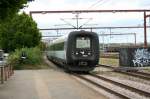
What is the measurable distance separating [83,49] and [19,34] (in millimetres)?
24182

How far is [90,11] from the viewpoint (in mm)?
61875

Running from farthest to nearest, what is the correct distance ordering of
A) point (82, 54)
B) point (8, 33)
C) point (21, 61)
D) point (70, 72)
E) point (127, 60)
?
point (8, 33) → point (21, 61) → point (127, 60) → point (70, 72) → point (82, 54)

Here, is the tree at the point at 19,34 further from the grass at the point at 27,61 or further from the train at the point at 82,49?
the train at the point at 82,49

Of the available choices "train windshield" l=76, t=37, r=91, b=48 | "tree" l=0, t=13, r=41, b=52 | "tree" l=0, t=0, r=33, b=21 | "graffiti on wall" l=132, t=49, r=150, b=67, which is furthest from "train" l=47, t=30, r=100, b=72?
"tree" l=0, t=13, r=41, b=52

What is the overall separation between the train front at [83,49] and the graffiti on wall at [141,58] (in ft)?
19.7

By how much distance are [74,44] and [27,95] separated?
1643cm

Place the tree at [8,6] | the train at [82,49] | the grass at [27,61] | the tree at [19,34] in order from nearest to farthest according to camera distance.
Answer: the tree at [8,6] < the train at [82,49] < the grass at [27,61] < the tree at [19,34]

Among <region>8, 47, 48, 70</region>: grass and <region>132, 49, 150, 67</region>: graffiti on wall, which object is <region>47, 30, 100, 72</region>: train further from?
<region>8, 47, 48, 70</region>: grass

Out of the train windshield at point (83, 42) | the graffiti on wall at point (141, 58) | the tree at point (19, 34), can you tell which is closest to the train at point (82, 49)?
the train windshield at point (83, 42)

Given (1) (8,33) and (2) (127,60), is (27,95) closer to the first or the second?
(2) (127,60)

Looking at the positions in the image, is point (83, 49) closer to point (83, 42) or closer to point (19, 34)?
point (83, 42)

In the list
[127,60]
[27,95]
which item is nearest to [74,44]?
[127,60]

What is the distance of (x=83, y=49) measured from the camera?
3497cm

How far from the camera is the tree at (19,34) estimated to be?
58.1 metres
